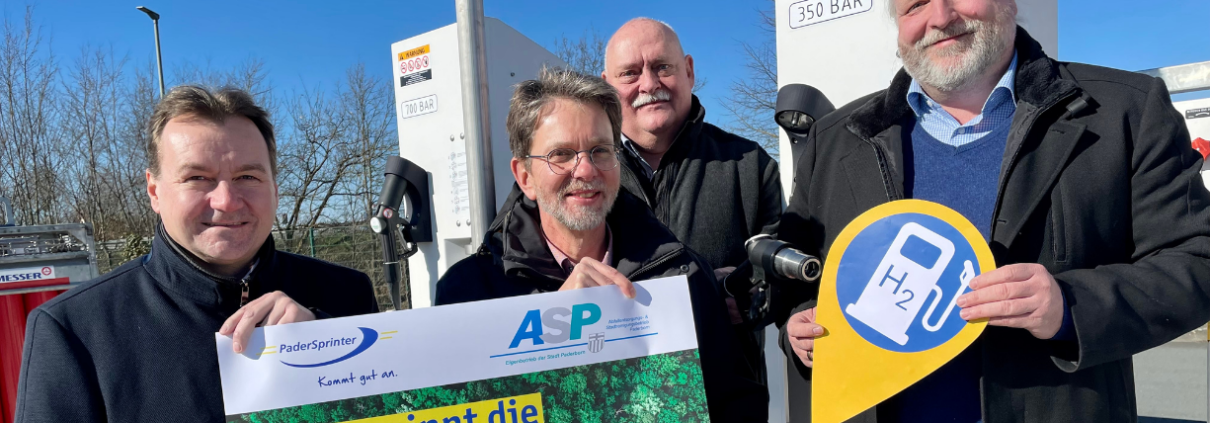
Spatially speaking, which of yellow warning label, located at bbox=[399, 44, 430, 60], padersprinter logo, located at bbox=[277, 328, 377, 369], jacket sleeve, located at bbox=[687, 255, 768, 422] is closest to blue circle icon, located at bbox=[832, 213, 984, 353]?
jacket sleeve, located at bbox=[687, 255, 768, 422]

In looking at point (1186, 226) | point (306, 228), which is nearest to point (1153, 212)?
point (1186, 226)

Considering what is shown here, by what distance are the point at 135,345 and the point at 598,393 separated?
1021 millimetres

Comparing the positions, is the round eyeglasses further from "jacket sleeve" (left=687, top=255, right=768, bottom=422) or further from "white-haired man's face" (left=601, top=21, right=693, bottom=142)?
"white-haired man's face" (left=601, top=21, right=693, bottom=142)

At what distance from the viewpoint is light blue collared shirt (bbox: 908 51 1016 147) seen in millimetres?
1720

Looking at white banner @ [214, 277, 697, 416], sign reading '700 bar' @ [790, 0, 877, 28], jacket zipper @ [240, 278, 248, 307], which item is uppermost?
Result: sign reading '700 bar' @ [790, 0, 877, 28]

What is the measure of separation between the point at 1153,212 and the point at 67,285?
5087mm

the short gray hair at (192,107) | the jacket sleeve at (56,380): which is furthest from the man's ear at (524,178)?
the jacket sleeve at (56,380)

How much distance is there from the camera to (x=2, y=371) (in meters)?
3.87

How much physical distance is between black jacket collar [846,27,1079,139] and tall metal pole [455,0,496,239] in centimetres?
108

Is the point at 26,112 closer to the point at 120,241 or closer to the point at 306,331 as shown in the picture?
the point at 120,241

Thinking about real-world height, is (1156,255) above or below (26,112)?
below

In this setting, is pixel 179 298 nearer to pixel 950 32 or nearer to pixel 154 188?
pixel 154 188

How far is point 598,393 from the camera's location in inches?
58.6

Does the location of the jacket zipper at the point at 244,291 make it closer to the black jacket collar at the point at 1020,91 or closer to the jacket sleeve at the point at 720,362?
the jacket sleeve at the point at 720,362
